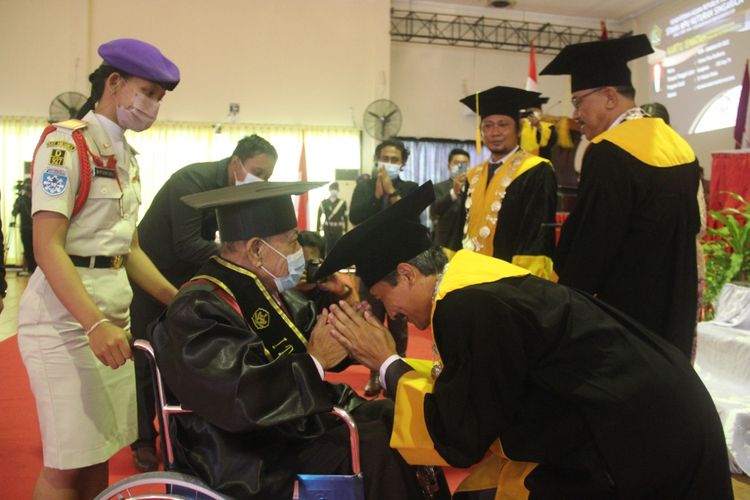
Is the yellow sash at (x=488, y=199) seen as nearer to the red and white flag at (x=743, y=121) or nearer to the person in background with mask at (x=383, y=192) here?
the person in background with mask at (x=383, y=192)

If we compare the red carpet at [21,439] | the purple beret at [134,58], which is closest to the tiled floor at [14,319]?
the red carpet at [21,439]

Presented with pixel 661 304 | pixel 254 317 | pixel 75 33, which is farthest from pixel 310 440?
pixel 75 33

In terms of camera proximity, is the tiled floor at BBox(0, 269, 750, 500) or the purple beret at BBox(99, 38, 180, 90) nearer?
the purple beret at BBox(99, 38, 180, 90)

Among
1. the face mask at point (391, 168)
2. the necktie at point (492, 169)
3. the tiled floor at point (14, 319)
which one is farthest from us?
the face mask at point (391, 168)

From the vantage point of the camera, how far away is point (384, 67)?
11672 mm

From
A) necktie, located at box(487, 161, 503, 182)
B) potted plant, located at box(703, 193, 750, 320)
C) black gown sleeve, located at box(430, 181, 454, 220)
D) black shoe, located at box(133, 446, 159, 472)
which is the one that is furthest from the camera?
black gown sleeve, located at box(430, 181, 454, 220)

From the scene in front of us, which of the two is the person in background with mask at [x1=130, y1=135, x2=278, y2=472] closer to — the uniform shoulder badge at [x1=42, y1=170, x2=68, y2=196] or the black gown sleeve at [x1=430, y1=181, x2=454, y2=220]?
the uniform shoulder badge at [x1=42, y1=170, x2=68, y2=196]

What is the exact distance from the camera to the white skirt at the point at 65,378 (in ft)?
5.25

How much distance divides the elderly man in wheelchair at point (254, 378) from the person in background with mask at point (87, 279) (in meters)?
0.27

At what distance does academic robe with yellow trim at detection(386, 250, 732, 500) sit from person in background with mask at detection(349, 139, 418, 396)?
2399 mm

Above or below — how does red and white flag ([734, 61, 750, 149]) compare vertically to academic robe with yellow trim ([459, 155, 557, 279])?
above

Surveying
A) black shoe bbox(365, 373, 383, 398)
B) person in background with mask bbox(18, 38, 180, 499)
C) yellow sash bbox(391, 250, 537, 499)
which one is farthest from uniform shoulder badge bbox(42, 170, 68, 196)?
black shoe bbox(365, 373, 383, 398)

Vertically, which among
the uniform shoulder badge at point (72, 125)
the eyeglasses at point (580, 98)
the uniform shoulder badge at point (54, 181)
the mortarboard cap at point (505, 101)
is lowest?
the uniform shoulder badge at point (54, 181)

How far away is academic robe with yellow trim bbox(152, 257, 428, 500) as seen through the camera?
4.38 feet
